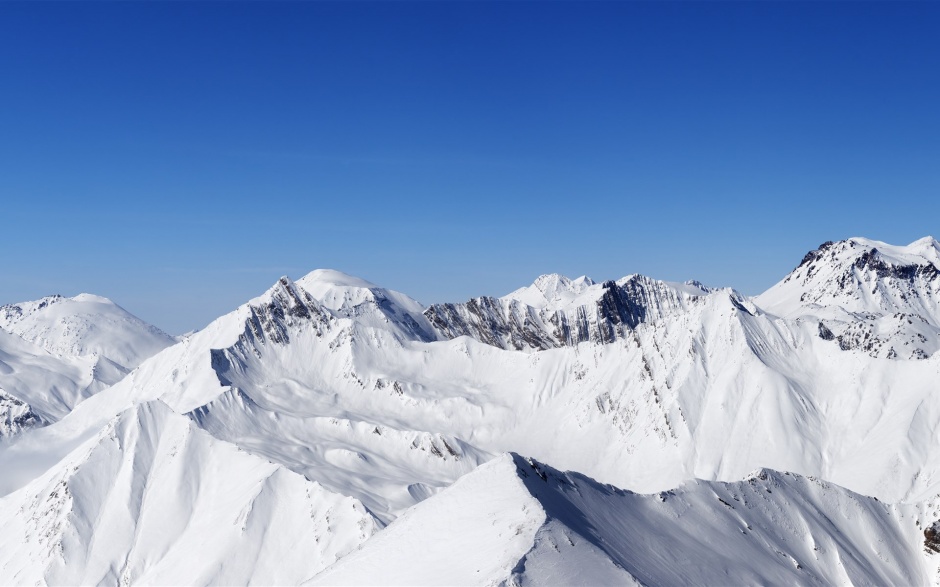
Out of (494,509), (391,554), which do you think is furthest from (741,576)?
(391,554)

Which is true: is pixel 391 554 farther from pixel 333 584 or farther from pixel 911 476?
pixel 911 476

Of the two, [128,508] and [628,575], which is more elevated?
[628,575]

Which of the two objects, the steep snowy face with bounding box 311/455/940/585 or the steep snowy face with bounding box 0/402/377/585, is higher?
the steep snowy face with bounding box 311/455/940/585

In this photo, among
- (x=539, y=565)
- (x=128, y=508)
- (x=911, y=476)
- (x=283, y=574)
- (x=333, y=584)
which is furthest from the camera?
(x=911, y=476)

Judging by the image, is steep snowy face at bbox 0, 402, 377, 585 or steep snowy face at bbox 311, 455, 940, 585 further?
steep snowy face at bbox 0, 402, 377, 585
